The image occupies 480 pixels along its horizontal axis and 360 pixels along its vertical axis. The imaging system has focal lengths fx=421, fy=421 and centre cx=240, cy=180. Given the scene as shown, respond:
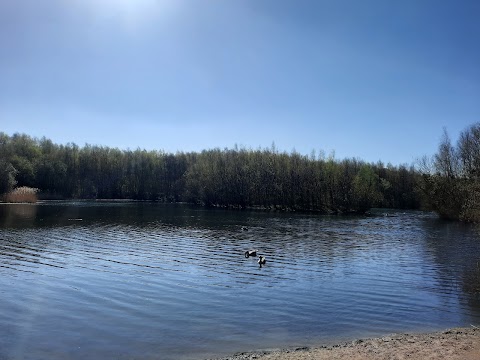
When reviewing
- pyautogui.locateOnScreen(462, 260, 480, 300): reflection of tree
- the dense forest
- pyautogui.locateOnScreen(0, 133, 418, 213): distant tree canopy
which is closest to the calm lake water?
pyautogui.locateOnScreen(462, 260, 480, 300): reflection of tree

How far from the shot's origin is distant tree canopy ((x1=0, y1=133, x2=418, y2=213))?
349ft

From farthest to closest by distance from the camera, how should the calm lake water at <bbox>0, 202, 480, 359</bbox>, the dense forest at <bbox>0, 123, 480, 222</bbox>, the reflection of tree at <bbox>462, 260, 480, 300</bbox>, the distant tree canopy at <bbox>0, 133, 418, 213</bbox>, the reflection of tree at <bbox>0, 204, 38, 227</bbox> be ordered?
the distant tree canopy at <bbox>0, 133, 418, 213</bbox>
the dense forest at <bbox>0, 123, 480, 222</bbox>
the reflection of tree at <bbox>0, 204, 38, 227</bbox>
the reflection of tree at <bbox>462, 260, 480, 300</bbox>
the calm lake water at <bbox>0, 202, 480, 359</bbox>

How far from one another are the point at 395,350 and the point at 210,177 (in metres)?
112

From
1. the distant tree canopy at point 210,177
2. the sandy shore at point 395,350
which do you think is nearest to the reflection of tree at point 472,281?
the sandy shore at point 395,350

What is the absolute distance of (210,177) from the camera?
124000mm

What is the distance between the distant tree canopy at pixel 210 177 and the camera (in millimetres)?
106438

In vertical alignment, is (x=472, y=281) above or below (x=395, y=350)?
below

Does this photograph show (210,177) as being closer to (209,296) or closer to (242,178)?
(242,178)

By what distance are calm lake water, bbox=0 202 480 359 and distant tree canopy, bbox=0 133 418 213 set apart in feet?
220

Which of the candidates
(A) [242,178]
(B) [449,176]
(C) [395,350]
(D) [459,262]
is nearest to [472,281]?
(D) [459,262]

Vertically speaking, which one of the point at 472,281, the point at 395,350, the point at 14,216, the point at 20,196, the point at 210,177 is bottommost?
the point at 472,281

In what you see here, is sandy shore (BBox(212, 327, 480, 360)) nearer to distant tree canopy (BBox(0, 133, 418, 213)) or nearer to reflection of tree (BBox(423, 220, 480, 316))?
reflection of tree (BBox(423, 220, 480, 316))

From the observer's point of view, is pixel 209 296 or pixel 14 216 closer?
pixel 209 296

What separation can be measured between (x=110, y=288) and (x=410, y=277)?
17.8 m
